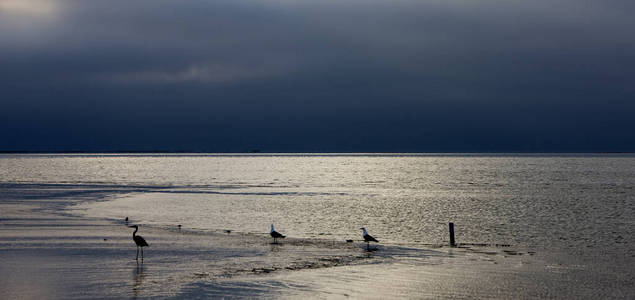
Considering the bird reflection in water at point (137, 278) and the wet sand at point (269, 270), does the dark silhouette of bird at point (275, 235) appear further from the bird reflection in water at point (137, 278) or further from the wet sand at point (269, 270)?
the bird reflection in water at point (137, 278)

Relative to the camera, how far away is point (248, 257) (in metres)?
22.3

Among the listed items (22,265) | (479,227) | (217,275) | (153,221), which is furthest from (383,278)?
(153,221)

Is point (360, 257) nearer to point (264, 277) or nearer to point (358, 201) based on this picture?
point (264, 277)

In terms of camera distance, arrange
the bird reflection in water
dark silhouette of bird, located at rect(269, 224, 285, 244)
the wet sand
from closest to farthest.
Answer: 1. the bird reflection in water
2. the wet sand
3. dark silhouette of bird, located at rect(269, 224, 285, 244)

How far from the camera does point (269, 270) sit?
19359 mm

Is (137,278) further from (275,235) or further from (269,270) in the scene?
(275,235)

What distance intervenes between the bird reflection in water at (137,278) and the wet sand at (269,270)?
0.03m

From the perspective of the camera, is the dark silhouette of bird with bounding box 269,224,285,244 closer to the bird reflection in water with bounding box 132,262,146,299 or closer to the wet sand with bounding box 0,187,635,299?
the wet sand with bounding box 0,187,635,299

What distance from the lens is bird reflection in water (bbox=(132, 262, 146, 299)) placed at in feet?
51.2

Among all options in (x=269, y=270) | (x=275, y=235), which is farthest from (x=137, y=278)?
(x=275, y=235)

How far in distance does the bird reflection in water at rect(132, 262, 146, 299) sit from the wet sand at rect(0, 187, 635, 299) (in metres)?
0.03

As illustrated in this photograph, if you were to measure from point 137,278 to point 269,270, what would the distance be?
4.24 m

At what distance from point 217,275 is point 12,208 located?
2934 cm

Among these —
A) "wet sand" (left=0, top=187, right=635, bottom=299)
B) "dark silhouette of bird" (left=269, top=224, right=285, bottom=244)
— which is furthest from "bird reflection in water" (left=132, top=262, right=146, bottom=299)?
"dark silhouette of bird" (left=269, top=224, right=285, bottom=244)
